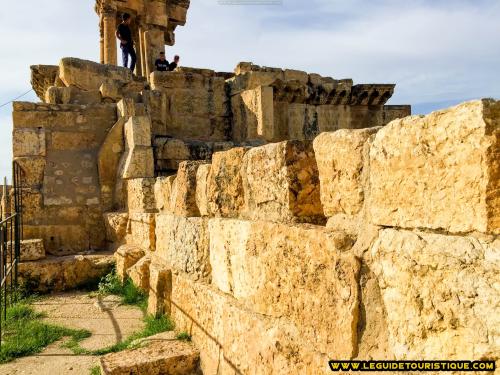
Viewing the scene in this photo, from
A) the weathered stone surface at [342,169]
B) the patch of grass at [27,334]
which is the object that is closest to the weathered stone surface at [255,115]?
the patch of grass at [27,334]

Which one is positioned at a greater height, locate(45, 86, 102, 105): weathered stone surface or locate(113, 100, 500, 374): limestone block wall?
locate(45, 86, 102, 105): weathered stone surface

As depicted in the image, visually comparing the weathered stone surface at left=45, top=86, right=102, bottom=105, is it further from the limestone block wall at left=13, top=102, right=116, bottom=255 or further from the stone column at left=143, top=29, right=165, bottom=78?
the stone column at left=143, top=29, right=165, bottom=78

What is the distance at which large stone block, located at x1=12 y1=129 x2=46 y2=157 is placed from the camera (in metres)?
6.93

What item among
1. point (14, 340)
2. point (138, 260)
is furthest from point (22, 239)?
point (14, 340)

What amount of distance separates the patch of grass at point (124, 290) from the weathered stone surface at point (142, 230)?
48 centimetres

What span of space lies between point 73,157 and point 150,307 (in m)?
3.57

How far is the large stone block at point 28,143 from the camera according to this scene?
22.7ft

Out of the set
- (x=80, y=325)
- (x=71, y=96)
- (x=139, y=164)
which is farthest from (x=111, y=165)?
(x=80, y=325)

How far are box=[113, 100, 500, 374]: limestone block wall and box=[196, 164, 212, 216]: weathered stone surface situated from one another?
0.51ft

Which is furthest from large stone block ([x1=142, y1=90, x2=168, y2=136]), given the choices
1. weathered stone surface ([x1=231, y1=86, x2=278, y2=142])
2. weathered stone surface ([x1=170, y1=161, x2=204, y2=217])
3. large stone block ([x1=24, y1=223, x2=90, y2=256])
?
weathered stone surface ([x1=170, y1=161, x2=204, y2=217])

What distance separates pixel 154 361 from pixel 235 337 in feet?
2.64

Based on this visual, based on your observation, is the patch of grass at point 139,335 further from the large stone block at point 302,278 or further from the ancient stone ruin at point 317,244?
the large stone block at point 302,278

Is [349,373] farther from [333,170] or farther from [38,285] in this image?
[38,285]

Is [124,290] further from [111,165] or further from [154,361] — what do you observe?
[111,165]
